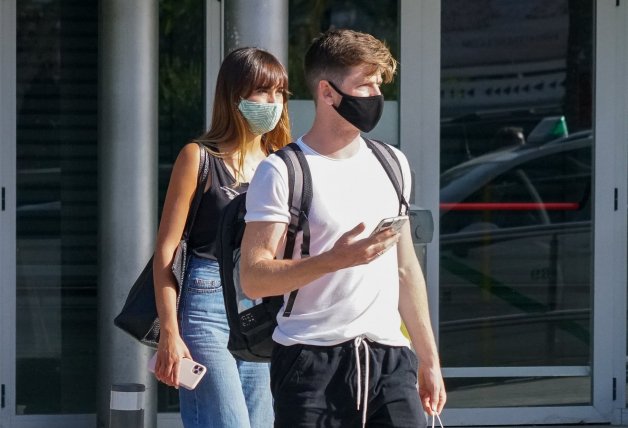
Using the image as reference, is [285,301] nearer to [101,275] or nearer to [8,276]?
[101,275]

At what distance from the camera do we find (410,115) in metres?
6.24

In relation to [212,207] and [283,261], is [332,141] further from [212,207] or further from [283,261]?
[212,207]

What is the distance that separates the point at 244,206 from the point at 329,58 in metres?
0.49

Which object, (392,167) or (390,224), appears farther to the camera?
(392,167)

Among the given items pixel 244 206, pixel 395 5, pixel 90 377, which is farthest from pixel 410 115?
pixel 244 206

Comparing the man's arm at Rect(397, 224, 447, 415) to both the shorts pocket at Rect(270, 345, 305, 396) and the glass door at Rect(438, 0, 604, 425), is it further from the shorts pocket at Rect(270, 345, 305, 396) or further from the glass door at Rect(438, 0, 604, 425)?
the glass door at Rect(438, 0, 604, 425)

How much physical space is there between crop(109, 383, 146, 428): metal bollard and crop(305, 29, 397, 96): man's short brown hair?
5.02 ft

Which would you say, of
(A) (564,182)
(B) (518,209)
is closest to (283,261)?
(B) (518,209)

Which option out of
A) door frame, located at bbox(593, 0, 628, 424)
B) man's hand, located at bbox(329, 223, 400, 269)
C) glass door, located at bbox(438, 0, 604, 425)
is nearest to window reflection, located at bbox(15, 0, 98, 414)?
glass door, located at bbox(438, 0, 604, 425)

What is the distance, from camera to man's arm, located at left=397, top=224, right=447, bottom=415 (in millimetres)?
3166

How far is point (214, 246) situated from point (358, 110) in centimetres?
88

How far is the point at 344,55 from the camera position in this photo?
10.0ft

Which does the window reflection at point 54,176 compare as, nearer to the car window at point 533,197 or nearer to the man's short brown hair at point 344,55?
the car window at point 533,197

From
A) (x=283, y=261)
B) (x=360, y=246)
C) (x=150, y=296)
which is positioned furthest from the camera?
(x=150, y=296)
